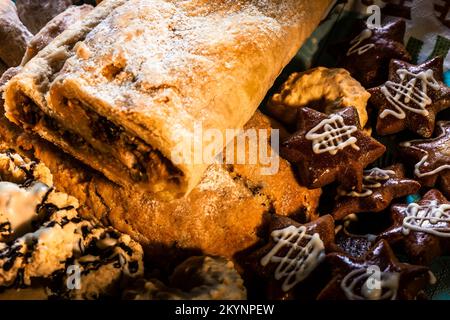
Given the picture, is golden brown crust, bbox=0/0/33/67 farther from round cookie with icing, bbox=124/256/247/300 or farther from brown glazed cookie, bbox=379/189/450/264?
brown glazed cookie, bbox=379/189/450/264

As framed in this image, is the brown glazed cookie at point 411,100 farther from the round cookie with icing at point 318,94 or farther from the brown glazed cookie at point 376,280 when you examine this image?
the brown glazed cookie at point 376,280

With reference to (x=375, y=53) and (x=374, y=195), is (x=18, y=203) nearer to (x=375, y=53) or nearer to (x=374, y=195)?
(x=374, y=195)

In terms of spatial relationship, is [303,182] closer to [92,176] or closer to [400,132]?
[400,132]

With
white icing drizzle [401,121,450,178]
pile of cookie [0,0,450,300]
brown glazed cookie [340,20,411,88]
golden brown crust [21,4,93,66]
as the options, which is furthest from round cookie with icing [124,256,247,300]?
brown glazed cookie [340,20,411,88]

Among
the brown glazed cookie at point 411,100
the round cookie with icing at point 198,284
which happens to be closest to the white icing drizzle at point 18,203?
the round cookie with icing at point 198,284

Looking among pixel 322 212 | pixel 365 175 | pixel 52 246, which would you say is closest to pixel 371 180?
pixel 365 175
